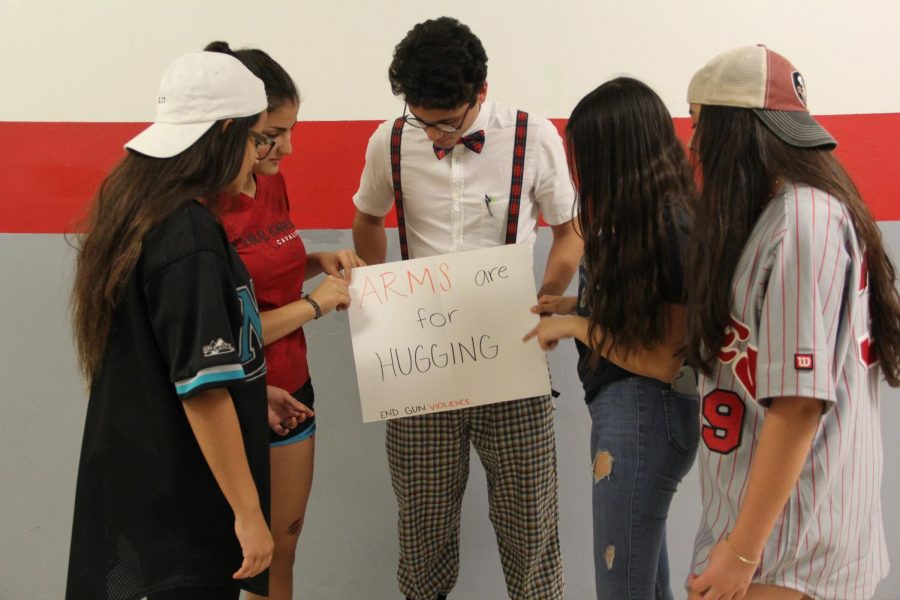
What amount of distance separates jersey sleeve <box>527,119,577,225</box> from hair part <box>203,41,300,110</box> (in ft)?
1.70

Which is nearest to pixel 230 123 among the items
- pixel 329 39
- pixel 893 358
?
pixel 329 39

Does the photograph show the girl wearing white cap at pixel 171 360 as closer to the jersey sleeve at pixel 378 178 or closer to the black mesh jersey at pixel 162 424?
the black mesh jersey at pixel 162 424

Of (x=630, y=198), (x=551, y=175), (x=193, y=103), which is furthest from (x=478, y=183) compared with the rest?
(x=193, y=103)

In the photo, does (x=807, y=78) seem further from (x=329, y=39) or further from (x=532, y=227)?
(x=329, y=39)

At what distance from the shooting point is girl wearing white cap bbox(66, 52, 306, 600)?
101 centimetres

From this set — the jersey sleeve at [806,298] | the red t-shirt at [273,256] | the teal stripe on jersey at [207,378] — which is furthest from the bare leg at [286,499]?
the jersey sleeve at [806,298]

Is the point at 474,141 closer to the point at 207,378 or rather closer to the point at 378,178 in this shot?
the point at 378,178

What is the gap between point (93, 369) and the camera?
1.12m

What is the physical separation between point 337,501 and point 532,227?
105cm

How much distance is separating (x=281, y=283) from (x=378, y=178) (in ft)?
1.13

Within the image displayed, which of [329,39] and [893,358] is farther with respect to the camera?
[329,39]

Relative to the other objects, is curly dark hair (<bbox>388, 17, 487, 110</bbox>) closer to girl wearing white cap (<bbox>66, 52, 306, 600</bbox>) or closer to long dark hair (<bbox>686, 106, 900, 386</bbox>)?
girl wearing white cap (<bbox>66, 52, 306, 600</bbox>)

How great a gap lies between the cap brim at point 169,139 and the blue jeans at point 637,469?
85 centimetres

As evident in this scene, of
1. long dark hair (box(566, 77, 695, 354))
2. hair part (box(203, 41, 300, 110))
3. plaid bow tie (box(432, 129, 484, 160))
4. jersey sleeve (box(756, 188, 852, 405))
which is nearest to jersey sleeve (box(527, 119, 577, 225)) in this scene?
plaid bow tie (box(432, 129, 484, 160))
